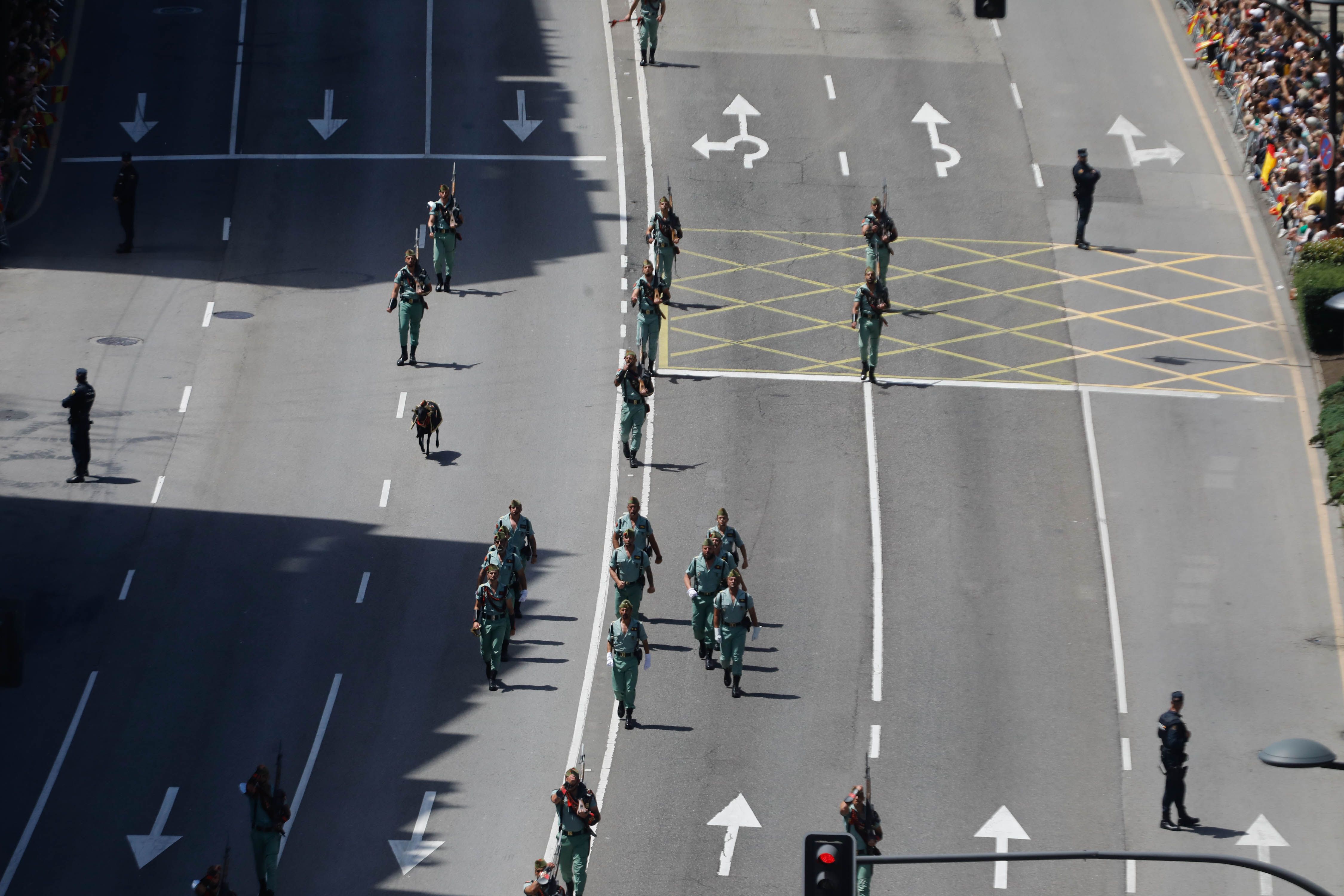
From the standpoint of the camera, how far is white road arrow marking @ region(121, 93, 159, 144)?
43.7 meters

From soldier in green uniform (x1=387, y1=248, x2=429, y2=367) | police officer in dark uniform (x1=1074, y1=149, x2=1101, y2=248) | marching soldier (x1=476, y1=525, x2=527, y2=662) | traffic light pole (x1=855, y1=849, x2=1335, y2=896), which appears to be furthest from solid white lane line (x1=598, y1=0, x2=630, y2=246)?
traffic light pole (x1=855, y1=849, x2=1335, y2=896)

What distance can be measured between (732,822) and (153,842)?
23.4ft

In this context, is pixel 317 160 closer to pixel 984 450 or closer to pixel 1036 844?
pixel 984 450

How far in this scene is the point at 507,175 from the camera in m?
42.9

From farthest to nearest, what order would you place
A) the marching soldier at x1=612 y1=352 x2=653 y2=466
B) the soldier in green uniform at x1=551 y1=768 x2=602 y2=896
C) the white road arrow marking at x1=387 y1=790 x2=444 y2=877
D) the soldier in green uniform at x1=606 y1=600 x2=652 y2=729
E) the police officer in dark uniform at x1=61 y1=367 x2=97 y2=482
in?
1. the police officer in dark uniform at x1=61 y1=367 x2=97 y2=482
2. the marching soldier at x1=612 y1=352 x2=653 y2=466
3. the soldier in green uniform at x1=606 y1=600 x2=652 y2=729
4. the white road arrow marking at x1=387 y1=790 x2=444 y2=877
5. the soldier in green uniform at x1=551 y1=768 x2=602 y2=896

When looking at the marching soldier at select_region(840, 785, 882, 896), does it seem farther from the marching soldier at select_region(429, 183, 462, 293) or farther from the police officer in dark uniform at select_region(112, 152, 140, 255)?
the police officer in dark uniform at select_region(112, 152, 140, 255)

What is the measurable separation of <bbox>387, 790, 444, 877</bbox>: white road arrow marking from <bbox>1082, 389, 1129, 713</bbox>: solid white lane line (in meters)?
9.72

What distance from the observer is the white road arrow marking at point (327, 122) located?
44094 millimetres

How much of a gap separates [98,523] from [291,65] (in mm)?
18907

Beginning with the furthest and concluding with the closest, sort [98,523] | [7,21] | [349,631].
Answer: [7,21] < [98,523] < [349,631]

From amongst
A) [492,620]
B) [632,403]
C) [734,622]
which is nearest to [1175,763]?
[734,622]

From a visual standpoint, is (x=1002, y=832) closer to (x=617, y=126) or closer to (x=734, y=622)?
(x=734, y=622)

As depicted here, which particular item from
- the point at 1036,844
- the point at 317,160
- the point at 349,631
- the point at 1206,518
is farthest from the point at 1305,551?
the point at 317,160

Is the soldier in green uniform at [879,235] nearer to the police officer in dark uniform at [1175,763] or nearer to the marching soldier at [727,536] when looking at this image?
the marching soldier at [727,536]
